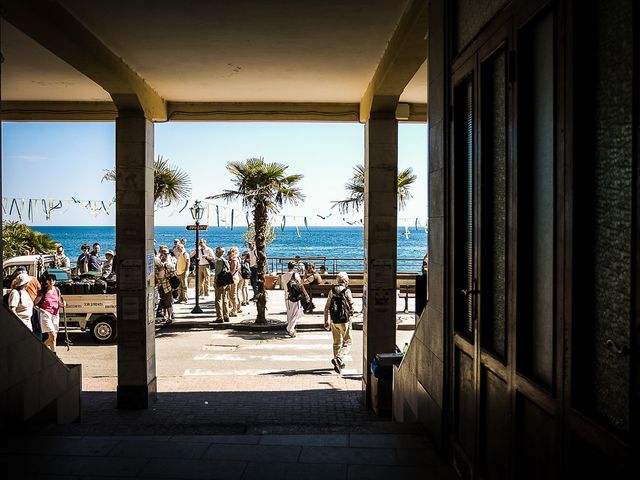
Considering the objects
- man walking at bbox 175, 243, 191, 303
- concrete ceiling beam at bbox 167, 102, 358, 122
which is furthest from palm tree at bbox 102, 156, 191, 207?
concrete ceiling beam at bbox 167, 102, 358, 122

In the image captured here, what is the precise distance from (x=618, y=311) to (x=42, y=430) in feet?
16.9

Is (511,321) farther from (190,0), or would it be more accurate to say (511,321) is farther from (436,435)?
(190,0)

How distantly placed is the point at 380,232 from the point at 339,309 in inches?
84.6

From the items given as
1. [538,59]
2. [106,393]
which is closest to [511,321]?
[538,59]

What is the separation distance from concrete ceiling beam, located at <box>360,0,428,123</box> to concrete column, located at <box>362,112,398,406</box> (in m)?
0.40

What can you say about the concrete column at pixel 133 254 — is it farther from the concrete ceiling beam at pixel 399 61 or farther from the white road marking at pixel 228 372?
the concrete ceiling beam at pixel 399 61

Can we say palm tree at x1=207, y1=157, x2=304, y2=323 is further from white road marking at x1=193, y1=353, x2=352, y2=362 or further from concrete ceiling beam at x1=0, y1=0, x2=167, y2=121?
concrete ceiling beam at x1=0, y1=0, x2=167, y2=121

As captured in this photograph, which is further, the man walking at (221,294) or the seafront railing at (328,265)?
the seafront railing at (328,265)

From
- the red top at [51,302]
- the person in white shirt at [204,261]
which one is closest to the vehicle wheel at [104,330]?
the red top at [51,302]

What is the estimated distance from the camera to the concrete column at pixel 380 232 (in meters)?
9.95

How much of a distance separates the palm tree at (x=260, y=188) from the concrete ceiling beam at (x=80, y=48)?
8.00m

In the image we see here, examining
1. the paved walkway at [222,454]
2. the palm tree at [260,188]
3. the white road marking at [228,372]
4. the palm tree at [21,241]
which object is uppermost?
the palm tree at [260,188]

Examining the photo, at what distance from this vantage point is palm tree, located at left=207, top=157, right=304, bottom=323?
60.1 ft

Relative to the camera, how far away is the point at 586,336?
2.77 metres
